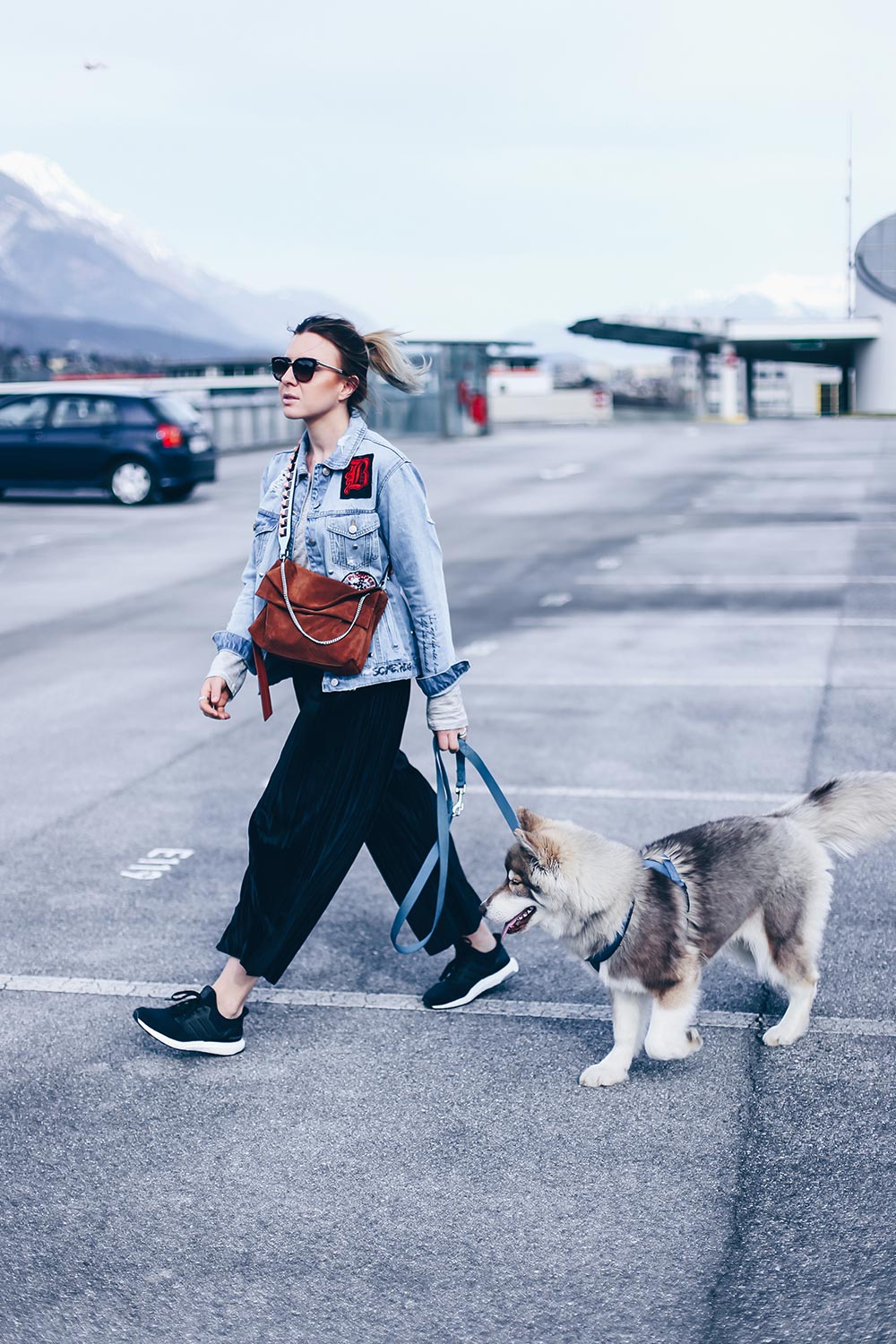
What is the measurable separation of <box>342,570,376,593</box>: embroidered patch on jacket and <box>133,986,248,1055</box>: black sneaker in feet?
4.22

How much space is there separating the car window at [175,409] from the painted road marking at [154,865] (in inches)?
655

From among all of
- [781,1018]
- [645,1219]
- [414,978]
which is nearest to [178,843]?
[414,978]

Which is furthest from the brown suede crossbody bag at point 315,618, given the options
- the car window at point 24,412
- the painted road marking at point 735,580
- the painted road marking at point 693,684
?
the car window at point 24,412

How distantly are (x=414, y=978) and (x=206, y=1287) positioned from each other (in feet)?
5.84

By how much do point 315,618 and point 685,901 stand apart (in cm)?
125

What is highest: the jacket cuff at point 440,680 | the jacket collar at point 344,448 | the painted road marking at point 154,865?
the jacket collar at point 344,448

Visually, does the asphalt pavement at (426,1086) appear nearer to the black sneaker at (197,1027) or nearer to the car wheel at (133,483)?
the black sneaker at (197,1027)

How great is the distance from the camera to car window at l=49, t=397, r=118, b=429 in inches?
864

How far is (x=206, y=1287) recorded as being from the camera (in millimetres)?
3070

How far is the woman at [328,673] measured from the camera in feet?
12.9

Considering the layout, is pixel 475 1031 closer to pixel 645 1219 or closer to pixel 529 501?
pixel 645 1219

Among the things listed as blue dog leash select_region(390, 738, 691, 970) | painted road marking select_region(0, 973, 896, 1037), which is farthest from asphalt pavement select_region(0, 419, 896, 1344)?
blue dog leash select_region(390, 738, 691, 970)

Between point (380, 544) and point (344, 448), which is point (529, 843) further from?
point (344, 448)

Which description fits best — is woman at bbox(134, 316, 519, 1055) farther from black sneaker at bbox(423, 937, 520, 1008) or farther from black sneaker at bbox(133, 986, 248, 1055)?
black sneaker at bbox(423, 937, 520, 1008)
